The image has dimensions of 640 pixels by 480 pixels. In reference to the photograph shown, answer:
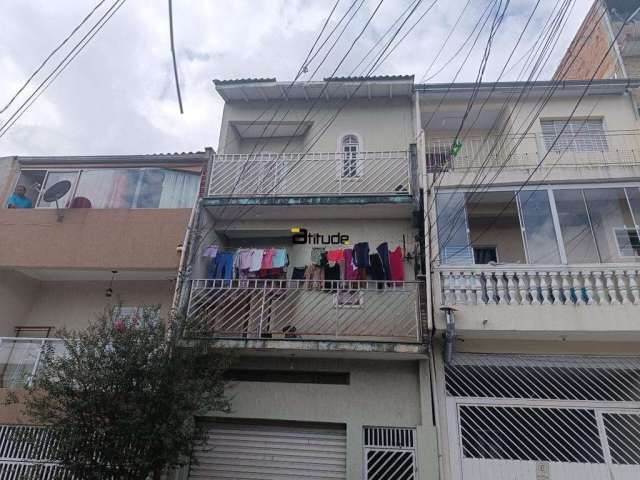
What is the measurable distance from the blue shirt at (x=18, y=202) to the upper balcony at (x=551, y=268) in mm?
9783

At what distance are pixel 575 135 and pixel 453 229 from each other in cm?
487

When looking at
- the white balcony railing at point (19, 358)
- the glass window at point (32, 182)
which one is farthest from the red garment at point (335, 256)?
the glass window at point (32, 182)

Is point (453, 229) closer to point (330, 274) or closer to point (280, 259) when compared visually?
point (330, 274)

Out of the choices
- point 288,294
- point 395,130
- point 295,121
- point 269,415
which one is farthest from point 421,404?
point 295,121

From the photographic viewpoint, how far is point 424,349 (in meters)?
7.60

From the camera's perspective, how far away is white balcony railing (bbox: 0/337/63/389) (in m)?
8.10

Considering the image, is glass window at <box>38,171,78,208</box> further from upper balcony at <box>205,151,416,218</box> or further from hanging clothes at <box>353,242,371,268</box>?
hanging clothes at <box>353,242,371,268</box>

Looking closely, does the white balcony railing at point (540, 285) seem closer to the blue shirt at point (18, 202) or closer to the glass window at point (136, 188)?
the glass window at point (136, 188)

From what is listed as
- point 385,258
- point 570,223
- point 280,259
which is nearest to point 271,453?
point 280,259

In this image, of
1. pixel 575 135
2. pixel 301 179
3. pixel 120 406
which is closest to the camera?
pixel 120 406

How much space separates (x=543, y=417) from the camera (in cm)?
755

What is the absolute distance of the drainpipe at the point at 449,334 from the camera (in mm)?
7332

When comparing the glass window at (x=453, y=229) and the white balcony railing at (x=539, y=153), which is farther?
the white balcony railing at (x=539, y=153)

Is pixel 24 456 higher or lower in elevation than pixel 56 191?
lower
